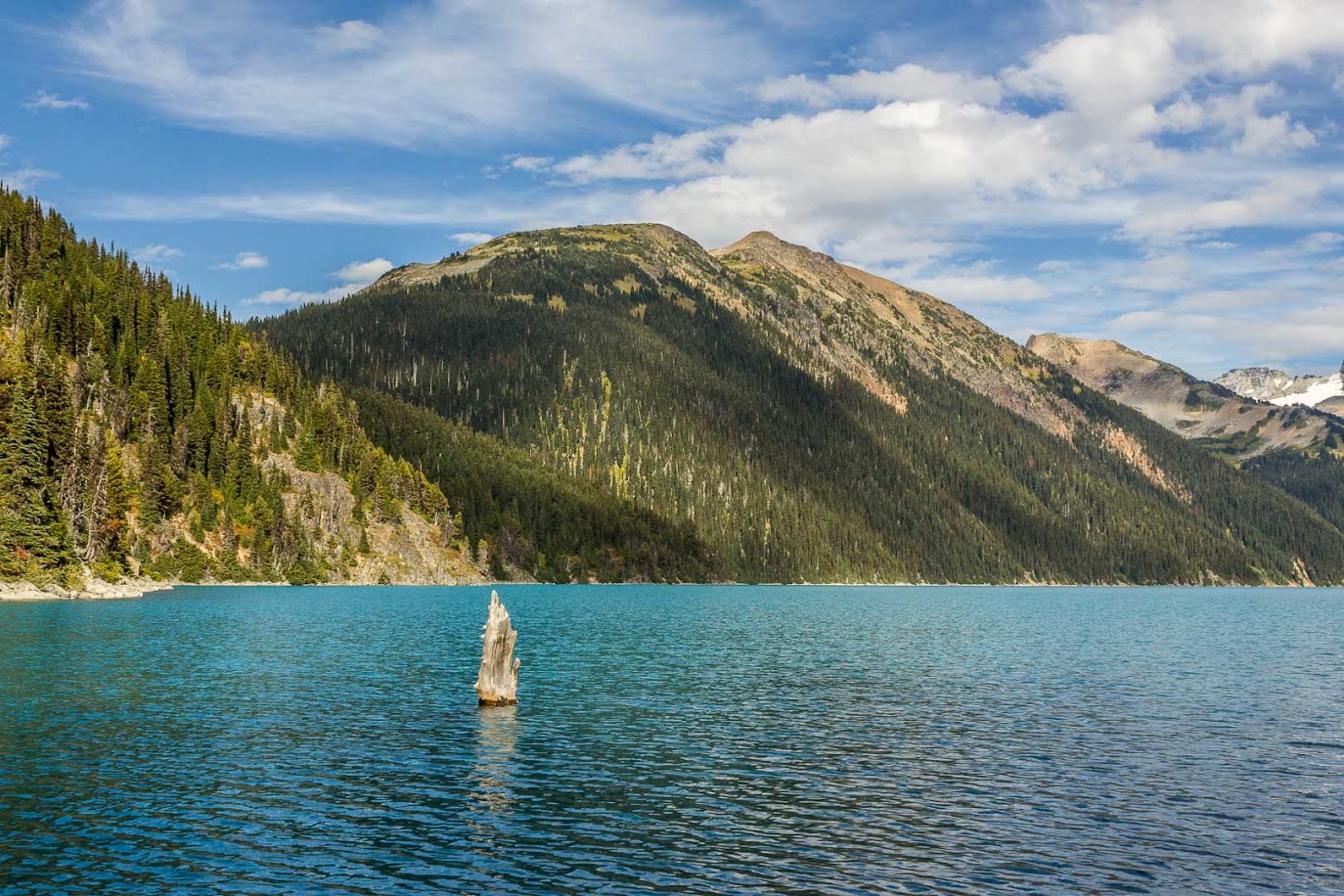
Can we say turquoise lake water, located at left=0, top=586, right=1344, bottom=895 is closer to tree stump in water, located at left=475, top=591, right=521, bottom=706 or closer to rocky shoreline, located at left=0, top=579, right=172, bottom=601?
tree stump in water, located at left=475, top=591, right=521, bottom=706

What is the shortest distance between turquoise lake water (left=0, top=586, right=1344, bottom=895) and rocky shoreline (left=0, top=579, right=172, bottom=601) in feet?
132

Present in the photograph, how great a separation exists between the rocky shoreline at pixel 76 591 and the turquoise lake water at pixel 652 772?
1585 inches

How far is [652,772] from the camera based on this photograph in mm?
40125

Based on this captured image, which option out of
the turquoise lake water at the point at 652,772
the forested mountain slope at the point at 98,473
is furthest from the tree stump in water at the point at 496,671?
the forested mountain slope at the point at 98,473

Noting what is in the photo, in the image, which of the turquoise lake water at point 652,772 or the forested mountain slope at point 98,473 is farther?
the forested mountain slope at point 98,473

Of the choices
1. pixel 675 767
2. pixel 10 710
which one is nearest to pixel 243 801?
pixel 675 767

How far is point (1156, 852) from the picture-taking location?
1171 inches

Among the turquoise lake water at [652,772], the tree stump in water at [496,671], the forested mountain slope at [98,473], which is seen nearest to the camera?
the turquoise lake water at [652,772]

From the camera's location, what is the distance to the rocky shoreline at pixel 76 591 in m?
118

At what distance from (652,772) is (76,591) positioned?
380 ft

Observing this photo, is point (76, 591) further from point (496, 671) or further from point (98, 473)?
point (496, 671)

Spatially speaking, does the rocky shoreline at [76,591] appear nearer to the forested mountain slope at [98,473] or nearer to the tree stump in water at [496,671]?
the forested mountain slope at [98,473]

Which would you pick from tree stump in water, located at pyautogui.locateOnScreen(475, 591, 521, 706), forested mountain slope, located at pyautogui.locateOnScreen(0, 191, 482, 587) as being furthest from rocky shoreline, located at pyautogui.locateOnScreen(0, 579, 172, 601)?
tree stump in water, located at pyautogui.locateOnScreen(475, 591, 521, 706)

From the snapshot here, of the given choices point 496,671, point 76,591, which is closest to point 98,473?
point 76,591
